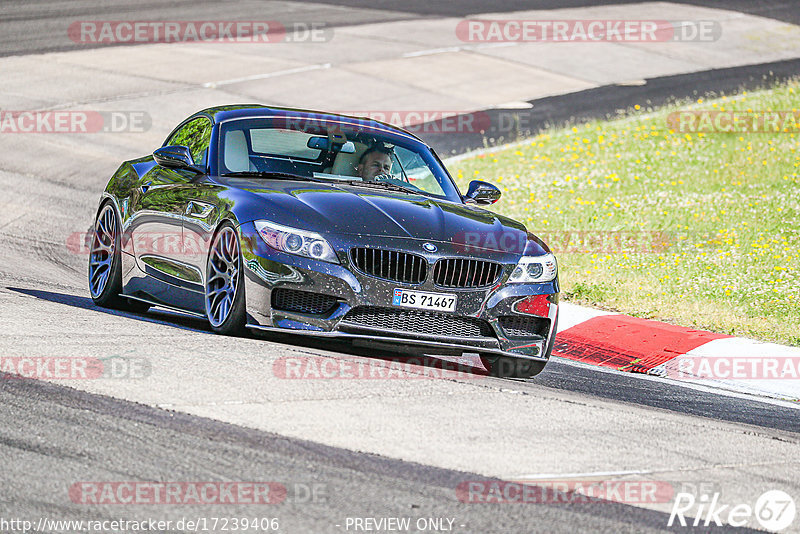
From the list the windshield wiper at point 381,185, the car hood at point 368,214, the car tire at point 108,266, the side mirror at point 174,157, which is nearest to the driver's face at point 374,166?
the windshield wiper at point 381,185

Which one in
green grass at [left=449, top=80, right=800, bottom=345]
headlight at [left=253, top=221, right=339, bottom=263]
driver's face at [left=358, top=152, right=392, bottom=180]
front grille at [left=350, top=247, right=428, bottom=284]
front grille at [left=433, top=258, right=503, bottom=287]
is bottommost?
green grass at [left=449, top=80, right=800, bottom=345]

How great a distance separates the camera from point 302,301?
7.82 meters

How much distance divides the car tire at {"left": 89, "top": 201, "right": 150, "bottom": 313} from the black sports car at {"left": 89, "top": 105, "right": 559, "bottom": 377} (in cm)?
2

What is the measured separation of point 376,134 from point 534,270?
6.25 ft

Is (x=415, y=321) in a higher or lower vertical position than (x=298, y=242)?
lower

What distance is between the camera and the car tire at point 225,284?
315 inches

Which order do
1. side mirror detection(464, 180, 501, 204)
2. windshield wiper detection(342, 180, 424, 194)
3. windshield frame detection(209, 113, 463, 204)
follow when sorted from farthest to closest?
side mirror detection(464, 180, 501, 204), windshield frame detection(209, 113, 463, 204), windshield wiper detection(342, 180, 424, 194)

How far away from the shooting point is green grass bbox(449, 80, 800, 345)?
11961 millimetres

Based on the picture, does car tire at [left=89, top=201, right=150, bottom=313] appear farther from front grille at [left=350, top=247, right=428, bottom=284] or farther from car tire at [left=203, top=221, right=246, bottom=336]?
front grille at [left=350, top=247, right=428, bottom=284]

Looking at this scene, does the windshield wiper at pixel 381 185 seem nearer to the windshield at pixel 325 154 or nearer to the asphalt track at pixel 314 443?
the windshield at pixel 325 154

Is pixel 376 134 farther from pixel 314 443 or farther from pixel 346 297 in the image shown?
pixel 314 443

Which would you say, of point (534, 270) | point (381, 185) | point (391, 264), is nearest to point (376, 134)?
point (381, 185)

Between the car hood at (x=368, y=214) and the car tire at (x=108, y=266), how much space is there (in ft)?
5.22

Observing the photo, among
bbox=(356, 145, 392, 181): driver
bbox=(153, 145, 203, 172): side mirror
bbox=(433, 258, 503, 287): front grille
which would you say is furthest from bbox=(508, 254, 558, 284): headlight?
bbox=(153, 145, 203, 172): side mirror
